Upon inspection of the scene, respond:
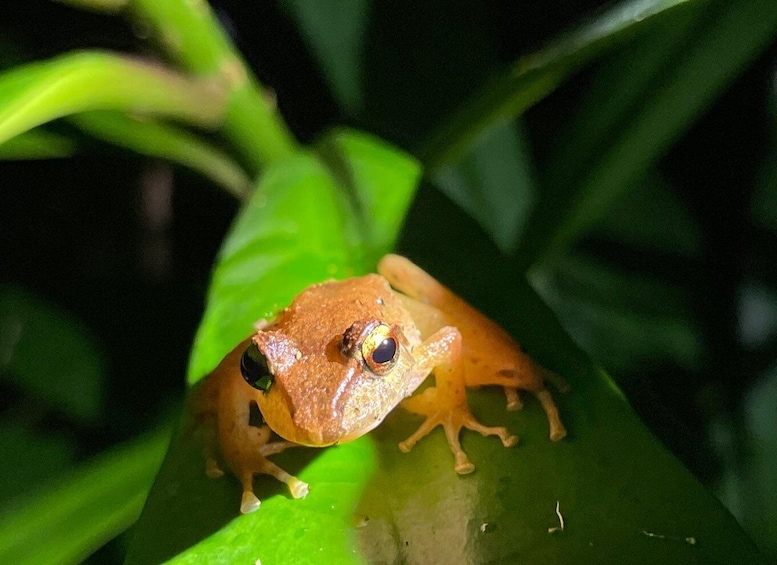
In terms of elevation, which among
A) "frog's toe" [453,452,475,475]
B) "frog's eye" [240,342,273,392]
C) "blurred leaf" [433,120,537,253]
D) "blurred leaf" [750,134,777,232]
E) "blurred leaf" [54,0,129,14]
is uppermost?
"blurred leaf" [54,0,129,14]

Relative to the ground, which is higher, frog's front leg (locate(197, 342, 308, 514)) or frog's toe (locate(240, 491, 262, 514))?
frog's toe (locate(240, 491, 262, 514))

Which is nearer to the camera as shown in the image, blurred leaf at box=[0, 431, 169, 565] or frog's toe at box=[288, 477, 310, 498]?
frog's toe at box=[288, 477, 310, 498]

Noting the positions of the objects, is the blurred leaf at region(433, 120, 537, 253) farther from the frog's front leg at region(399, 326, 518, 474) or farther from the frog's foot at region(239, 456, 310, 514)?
the frog's foot at region(239, 456, 310, 514)

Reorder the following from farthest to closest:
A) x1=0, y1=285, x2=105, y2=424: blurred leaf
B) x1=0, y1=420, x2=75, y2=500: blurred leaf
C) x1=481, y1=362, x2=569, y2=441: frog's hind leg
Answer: x1=0, y1=285, x2=105, y2=424: blurred leaf, x1=0, y1=420, x2=75, y2=500: blurred leaf, x1=481, y1=362, x2=569, y2=441: frog's hind leg

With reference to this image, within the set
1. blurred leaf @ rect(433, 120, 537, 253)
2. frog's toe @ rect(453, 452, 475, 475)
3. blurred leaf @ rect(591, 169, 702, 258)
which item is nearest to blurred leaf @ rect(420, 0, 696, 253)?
blurred leaf @ rect(433, 120, 537, 253)

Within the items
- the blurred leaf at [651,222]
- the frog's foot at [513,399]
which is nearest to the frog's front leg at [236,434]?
the frog's foot at [513,399]

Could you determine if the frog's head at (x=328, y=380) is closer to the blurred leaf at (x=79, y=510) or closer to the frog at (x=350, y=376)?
the frog at (x=350, y=376)

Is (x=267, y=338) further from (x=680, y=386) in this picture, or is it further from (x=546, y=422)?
(x=680, y=386)

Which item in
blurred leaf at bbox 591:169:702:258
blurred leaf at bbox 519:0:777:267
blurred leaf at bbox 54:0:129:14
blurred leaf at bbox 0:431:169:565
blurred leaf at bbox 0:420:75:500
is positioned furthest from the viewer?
blurred leaf at bbox 591:169:702:258
